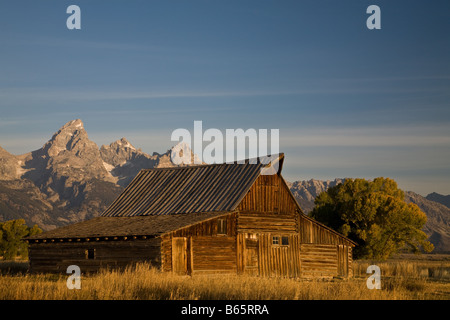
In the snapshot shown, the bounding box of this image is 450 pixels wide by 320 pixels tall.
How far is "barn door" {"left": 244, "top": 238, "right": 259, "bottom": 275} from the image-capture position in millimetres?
36750

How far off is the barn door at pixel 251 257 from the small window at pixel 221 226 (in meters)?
1.68

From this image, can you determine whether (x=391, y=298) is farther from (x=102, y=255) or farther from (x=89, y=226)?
(x=89, y=226)

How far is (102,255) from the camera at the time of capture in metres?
35.6

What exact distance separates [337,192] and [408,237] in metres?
7.61

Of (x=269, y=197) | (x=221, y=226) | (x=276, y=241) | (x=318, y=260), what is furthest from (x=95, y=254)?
(x=318, y=260)

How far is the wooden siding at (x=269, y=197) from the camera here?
3838cm

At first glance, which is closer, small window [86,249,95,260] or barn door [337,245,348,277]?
small window [86,249,95,260]

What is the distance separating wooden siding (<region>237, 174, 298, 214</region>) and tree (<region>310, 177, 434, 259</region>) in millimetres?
16939

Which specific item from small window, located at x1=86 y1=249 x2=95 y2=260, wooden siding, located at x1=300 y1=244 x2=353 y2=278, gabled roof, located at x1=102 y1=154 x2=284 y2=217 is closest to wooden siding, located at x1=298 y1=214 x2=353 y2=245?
wooden siding, located at x1=300 y1=244 x2=353 y2=278

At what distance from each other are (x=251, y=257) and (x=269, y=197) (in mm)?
4154

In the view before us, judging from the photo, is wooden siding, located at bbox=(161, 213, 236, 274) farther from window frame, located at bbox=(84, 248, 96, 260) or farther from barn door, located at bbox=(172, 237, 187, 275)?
window frame, located at bbox=(84, 248, 96, 260)

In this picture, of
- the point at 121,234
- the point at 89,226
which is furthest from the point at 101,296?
the point at 89,226

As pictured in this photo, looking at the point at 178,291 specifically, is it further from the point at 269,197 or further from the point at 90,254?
the point at 269,197

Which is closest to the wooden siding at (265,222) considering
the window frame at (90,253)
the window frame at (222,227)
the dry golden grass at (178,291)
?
the window frame at (222,227)
